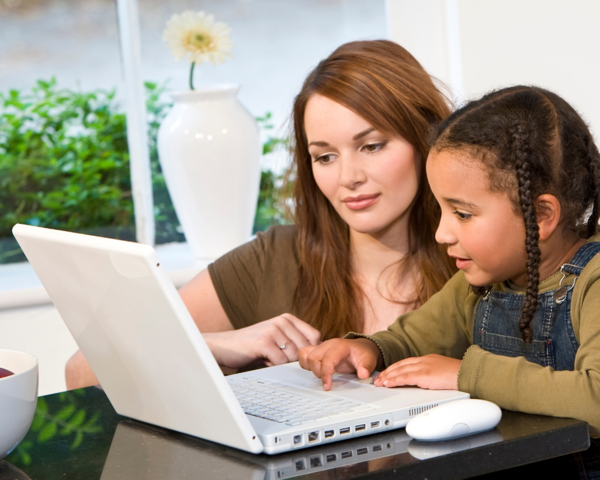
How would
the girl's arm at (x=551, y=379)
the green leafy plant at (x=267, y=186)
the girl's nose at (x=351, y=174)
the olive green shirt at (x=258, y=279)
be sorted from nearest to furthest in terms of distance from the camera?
the girl's arm at (x=551, y=379)
the girl's nose at (x=351, y=174)
the olive green shirt at (x=258, y=279)
the green leafy plant at (x=267, y=186)

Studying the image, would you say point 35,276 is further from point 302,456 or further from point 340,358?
point 302,456

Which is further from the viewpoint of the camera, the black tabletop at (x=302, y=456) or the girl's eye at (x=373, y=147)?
the girl's eye at (x=373, y=147)

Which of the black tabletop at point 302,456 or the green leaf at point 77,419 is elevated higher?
the black tabletop at point 302,456

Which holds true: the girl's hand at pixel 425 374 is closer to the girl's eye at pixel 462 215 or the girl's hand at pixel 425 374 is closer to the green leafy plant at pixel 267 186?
the girl's eye at pixel 462 215

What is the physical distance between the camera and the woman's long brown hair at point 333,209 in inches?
55.7

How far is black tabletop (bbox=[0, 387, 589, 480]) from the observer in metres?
0.68

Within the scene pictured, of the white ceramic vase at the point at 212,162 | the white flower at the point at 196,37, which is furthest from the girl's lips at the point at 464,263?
the white flower at the point at 196,37

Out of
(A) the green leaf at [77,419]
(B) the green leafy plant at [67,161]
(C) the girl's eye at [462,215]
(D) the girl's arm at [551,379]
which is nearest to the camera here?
(D) the girl's arm at [551,379]

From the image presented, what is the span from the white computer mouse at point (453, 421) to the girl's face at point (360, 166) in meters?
0.71

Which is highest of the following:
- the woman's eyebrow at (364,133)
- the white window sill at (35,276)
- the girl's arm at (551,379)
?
the woman's eyebrow at (364,133)

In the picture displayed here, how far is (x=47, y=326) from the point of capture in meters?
2.26

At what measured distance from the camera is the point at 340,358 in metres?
0.99

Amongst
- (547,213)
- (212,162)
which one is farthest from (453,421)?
(212,162)

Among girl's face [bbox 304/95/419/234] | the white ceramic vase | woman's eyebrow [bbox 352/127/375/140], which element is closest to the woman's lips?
girl's face [bbox 304/95/419/234]
